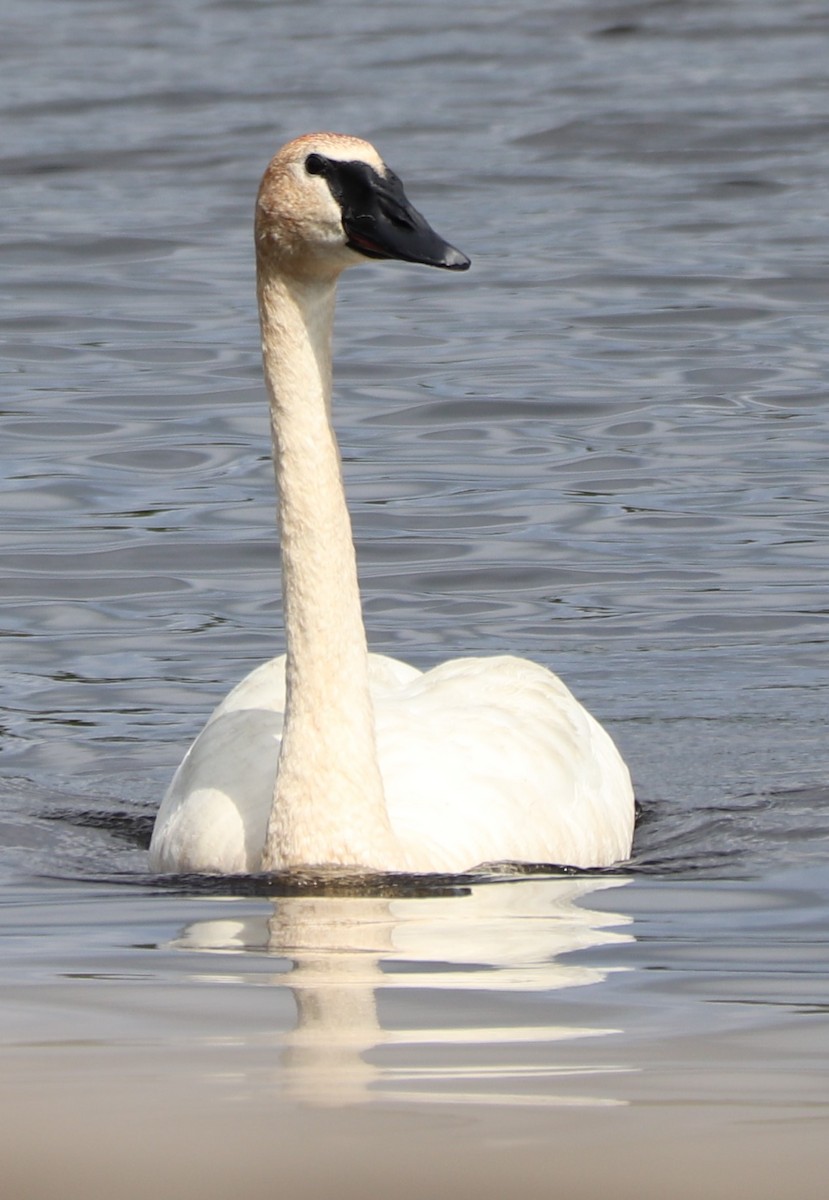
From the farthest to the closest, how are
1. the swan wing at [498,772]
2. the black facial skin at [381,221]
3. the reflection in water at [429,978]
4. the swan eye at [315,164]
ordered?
the swan wing at [498,772], the swan eye at [315,164], the black facial skin at [381,221], the reflection in water at [429,978]

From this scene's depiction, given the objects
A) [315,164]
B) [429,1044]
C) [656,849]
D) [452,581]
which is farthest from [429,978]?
[452,581]

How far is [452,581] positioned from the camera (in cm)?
1040

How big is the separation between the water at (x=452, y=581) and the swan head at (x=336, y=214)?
152cm

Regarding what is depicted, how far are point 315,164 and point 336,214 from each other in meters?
0.15

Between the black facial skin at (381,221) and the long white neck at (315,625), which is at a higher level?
the black facial skin at (381,221)

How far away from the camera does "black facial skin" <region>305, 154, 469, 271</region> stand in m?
6.12

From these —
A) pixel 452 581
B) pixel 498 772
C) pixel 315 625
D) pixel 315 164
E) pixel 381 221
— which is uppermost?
pixel 315 164

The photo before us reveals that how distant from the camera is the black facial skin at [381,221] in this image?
6121 millimetres

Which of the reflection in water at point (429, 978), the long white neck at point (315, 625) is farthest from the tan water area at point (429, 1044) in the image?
the long white neck at point (315, 625)

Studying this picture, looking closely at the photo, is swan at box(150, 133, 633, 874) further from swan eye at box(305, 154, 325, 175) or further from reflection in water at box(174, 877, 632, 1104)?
reflection in water at box(174, 877, 632, 1104)

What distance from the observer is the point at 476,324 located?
1505cm

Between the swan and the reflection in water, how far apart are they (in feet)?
0.69

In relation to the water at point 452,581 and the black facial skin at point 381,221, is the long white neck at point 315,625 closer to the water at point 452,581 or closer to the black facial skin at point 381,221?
the water at point 452,581

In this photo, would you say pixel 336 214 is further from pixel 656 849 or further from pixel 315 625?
pixel 656 849
